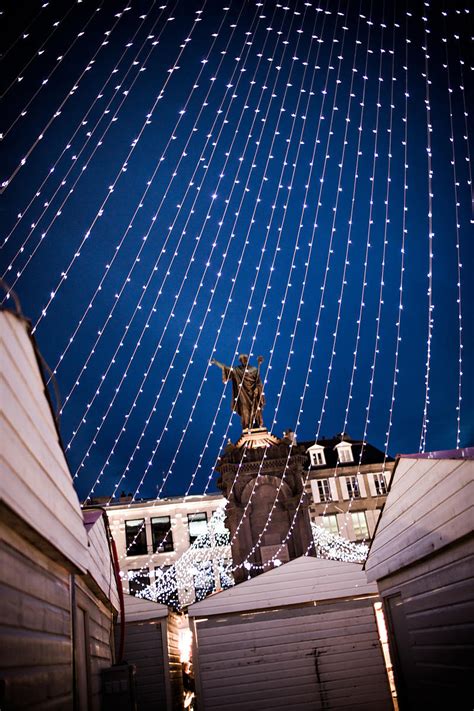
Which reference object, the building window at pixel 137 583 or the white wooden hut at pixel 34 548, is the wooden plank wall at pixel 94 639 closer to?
the white wooden hut at pixel 34 548

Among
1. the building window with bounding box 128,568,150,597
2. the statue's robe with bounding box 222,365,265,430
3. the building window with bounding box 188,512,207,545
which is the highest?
the statue's robe with bounding box 222,365,265,430

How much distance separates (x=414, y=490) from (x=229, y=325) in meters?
65.1

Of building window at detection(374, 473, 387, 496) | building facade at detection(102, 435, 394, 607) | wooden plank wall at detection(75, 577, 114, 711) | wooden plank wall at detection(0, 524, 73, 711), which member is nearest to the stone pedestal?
building facade at detection(102, 435, 394, 607)

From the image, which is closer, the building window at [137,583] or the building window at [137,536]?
the building window at [137,583]

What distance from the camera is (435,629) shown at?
17.1ft

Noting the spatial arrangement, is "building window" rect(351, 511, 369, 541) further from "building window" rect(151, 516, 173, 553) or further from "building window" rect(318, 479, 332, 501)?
"building window" rect(151, 516, 173, 553)

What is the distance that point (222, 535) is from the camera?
1028 inches

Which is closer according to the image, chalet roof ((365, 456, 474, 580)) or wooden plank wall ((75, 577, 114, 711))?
chalet roof ((365, 456, 474, 580))

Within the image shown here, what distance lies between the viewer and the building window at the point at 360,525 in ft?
83.8

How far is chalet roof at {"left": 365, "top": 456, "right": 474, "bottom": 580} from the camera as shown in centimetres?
425

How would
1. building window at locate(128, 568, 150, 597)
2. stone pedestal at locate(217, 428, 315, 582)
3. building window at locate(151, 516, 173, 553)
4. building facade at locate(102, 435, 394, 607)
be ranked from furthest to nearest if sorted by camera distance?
building window at locate(151, 516, 173, 553) → building facade at locate(102, 435, 394, 607) → building window at locate(128, 568, 150, 597) → stone pedestal at locate(217, 428, 315, 582)

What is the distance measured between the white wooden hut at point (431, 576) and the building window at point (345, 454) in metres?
21.7

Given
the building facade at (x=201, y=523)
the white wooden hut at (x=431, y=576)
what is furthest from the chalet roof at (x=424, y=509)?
the building facade at (x=201, y=523)

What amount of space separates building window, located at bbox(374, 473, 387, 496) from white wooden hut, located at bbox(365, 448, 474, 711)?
20857 millimetres
